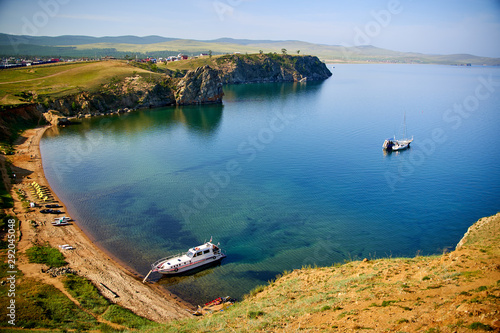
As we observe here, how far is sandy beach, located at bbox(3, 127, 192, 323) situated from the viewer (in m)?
29.3

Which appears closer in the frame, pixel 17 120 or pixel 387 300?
pixel 387 300

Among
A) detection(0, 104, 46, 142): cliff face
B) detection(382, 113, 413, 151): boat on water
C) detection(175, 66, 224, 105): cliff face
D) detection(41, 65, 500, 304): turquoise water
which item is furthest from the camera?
detection(175, 66, 224, 105): cliff face

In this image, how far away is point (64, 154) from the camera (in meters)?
77.8

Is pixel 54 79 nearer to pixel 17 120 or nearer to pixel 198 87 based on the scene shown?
pixel 17 120

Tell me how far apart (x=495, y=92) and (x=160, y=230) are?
199405 mm

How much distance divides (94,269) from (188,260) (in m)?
10.5

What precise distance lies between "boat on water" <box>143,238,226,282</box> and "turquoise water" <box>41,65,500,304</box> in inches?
40.7

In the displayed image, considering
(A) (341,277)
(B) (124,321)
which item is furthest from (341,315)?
(B) (124,321)

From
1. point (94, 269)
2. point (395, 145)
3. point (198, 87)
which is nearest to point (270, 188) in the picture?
point (94, 269)

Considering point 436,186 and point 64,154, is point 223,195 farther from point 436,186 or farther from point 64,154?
point 64,154

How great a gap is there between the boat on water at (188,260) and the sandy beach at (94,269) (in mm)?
2304

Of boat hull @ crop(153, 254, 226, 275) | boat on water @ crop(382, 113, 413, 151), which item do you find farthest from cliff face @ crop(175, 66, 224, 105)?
boat hull @ crop(153, 254, 226, 275)

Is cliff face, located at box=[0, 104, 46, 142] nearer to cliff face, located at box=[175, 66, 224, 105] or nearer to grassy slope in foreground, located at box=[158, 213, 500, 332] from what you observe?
cliff face, located at box=[175, 66, 224, 105]

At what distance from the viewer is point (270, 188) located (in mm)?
56875
